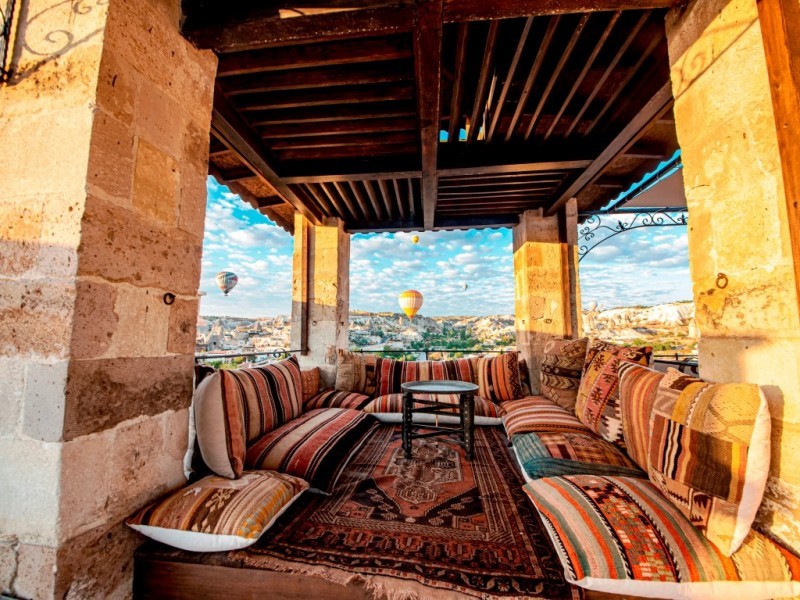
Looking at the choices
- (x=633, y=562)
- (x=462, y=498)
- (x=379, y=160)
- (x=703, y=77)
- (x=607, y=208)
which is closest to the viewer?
(x=633, y=562)

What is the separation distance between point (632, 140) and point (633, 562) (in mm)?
2527

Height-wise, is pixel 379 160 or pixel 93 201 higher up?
pixel 379 160

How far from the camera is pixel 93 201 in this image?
100 centimetres

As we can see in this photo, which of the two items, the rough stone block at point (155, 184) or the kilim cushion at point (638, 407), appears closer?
the rough stone block at point (155, 184)

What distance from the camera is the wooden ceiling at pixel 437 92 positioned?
1.37 meters

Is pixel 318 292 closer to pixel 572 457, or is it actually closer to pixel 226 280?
pixel 572 457

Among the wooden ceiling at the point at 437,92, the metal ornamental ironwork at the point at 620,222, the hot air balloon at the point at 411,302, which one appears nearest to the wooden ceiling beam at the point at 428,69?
the wooden ceiling at the point at 437,92

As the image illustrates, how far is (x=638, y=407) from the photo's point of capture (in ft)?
5.07

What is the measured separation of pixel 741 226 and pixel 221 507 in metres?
2.09

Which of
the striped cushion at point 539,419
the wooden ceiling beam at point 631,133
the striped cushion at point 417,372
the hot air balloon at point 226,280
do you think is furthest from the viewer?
the hot air balloon at point 226,280

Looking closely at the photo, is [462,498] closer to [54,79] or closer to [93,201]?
[93,201]

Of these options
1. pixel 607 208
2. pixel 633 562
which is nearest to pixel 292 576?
pixel 633 562

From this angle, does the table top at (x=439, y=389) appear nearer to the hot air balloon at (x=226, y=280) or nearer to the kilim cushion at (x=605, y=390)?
the kilim cushion at (x=605, y=390)

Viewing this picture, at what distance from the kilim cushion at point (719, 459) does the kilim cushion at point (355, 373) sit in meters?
2.83
